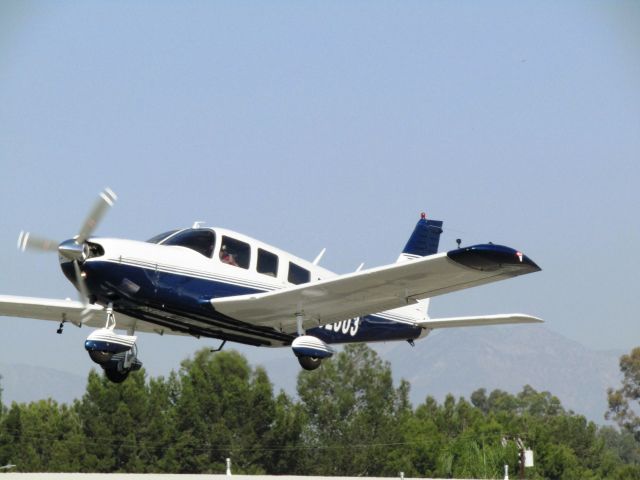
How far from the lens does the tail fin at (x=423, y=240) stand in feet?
82.0

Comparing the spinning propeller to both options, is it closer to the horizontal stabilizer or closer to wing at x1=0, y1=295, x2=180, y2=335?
wing at x1=0, y1=295, x2=180, y2=335

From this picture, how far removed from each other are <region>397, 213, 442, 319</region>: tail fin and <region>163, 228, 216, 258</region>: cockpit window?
24.0ft

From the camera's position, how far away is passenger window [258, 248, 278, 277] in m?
19.2

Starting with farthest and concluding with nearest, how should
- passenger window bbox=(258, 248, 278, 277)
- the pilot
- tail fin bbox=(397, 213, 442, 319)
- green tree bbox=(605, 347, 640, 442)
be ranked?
green tree bbox=(605, 347, 640, 442)
tail fin bbox=(397, 213, 442, 319)
passenger window bbox=(258, 248, 278, 277)
the pilot

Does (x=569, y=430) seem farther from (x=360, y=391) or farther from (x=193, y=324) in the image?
(x=193, y=324)

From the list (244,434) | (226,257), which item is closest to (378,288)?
(226,257)

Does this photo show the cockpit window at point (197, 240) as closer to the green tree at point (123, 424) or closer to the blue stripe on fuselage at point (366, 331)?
the blue stripe on fuselage at point (366, 331)

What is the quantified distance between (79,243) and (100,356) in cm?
193

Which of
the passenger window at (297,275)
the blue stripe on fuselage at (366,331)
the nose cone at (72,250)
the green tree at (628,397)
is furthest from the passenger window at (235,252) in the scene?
the green tree at (628,397)

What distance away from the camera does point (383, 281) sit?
18.3m

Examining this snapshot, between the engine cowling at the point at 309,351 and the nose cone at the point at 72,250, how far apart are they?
403 centimetres

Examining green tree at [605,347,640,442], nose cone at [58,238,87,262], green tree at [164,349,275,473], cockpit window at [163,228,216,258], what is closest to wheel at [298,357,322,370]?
cockpit window at [163,228,216,258]

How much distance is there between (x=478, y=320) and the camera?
21203 millimetres

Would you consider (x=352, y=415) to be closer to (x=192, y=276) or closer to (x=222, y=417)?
(x=222, y=417)
